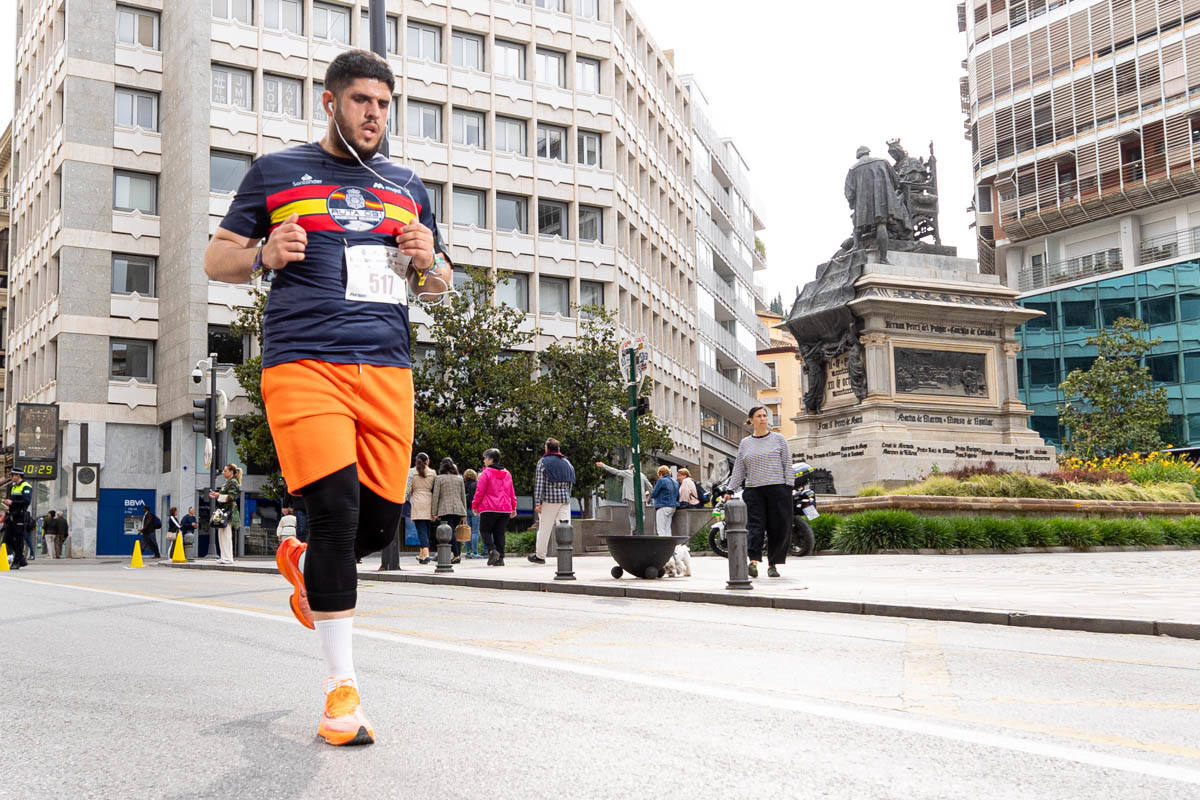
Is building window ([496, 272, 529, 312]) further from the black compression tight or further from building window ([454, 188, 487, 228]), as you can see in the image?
the black compression tight

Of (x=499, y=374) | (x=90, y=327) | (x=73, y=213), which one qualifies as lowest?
(x=499, y=374)

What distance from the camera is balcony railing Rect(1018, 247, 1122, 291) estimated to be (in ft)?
205

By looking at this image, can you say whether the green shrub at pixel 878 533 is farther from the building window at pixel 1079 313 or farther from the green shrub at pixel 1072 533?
the building window at pixel 1079 313

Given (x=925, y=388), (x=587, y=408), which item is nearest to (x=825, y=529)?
(x=925, y=388)

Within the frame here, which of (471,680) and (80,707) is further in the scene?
(471,680)

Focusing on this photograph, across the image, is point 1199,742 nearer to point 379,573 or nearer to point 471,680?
point 471,680

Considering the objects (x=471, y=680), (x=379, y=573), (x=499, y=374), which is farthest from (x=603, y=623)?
(x=499, y=374)

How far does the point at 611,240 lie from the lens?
2133 inches

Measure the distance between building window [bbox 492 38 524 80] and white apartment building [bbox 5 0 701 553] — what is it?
8 centimetres

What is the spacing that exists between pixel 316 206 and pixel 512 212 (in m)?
48.3

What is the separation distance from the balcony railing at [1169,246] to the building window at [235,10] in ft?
131

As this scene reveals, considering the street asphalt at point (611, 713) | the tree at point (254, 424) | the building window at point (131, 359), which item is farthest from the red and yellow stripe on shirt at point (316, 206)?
the building window at point (131, 359)

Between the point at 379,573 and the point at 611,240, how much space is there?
37715mm

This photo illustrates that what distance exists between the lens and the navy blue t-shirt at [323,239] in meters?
4.37
